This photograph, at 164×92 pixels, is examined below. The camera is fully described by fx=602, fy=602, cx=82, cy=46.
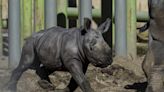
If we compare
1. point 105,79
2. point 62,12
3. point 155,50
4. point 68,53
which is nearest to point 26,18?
point 62,12

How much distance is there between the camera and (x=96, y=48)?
5.65m

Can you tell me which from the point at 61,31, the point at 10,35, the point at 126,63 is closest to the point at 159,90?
the point at 61,31

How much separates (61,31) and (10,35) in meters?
1.73

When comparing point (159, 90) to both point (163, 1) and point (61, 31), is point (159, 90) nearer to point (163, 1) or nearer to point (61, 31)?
point (163, 1)

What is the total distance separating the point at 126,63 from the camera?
7641 millimetres

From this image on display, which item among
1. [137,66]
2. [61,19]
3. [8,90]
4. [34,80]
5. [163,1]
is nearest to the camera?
[163,1]

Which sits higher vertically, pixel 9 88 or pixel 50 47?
pixel 50 47

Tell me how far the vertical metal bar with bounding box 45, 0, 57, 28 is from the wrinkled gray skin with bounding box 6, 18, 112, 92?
1361 millimetres

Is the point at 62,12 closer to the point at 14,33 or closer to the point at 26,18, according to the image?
the point at 26,18

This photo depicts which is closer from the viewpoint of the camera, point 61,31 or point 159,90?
point 159,90

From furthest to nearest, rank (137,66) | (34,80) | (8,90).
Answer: (137,66) → (34,80) → (8,90)

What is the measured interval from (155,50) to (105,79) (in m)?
1.47

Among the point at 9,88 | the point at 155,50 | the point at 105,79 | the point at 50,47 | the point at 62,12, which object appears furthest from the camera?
the point at 62,12

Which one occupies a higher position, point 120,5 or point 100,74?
point 120,5
